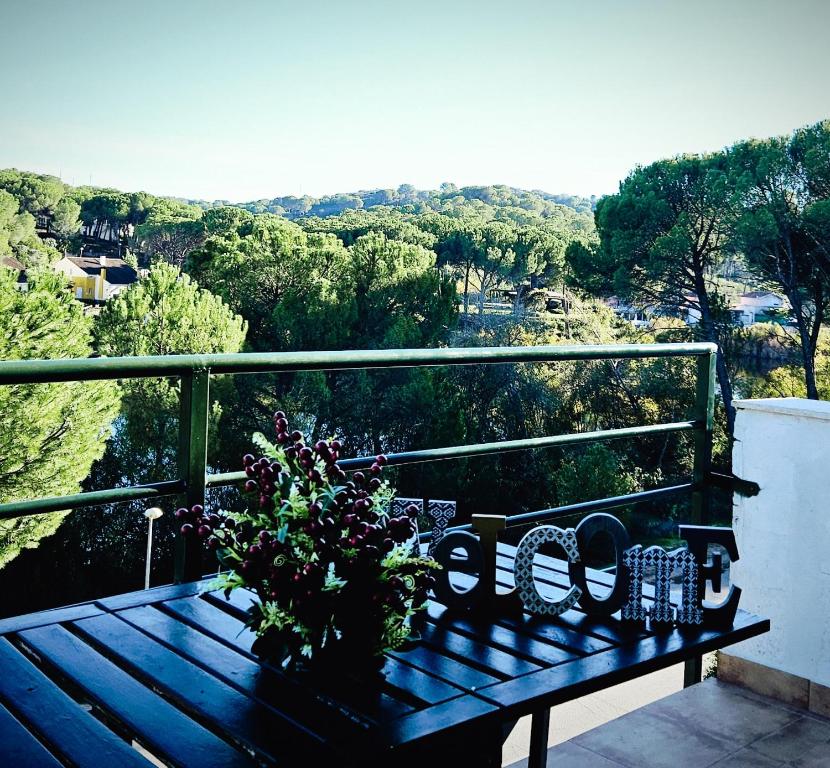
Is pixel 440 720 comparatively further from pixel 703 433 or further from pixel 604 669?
pixel 703 433

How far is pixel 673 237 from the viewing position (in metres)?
20.6

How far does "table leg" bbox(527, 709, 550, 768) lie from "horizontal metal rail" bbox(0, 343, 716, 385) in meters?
0.67

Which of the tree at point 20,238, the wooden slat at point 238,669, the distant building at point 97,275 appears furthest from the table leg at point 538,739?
the tree at point 20,238

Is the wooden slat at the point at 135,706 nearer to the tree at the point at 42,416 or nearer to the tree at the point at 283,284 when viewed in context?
the tree at the point at 42,416

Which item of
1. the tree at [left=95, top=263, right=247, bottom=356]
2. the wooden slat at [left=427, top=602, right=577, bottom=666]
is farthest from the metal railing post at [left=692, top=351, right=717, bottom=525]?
the tree at [left=95, top=263, right=247, bottom=356]

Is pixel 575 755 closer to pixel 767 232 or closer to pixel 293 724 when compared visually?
pixel 293 724

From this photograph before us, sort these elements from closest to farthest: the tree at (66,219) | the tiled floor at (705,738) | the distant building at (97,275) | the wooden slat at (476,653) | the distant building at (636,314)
Answer: the wooden slat at (476,653), the tiled floor at (705,738), the distant building at (636,314), the distant building at (97,275), the tree at (66,219)

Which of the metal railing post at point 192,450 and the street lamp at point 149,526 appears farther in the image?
the street lamp at point 149,526

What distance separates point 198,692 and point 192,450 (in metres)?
0.65

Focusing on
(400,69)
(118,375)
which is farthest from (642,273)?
(118,375)

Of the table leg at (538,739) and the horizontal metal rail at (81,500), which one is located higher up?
the horizontal metal rail at (81,500)

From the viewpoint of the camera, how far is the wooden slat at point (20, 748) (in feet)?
3.05

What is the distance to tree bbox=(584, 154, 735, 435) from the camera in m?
20.4

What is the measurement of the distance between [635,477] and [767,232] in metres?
5.83
